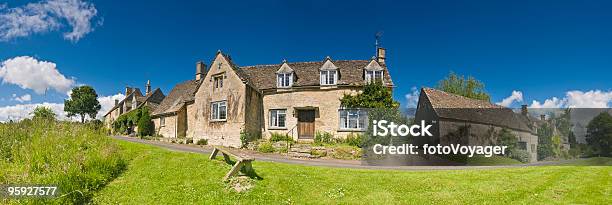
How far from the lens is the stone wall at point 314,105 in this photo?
29344 millimetres

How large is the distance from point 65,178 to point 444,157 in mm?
21434

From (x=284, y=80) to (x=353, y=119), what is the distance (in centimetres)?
707

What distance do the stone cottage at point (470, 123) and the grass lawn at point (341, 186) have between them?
1060cm

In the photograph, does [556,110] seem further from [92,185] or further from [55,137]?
[55,137]

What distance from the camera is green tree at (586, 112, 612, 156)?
2056 cm

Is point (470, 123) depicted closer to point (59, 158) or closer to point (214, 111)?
point (214, 111)

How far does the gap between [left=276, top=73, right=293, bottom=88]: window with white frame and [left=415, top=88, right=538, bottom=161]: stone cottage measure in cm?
1120

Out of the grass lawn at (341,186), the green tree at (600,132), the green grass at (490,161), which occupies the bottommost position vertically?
the green grass at (490,161)

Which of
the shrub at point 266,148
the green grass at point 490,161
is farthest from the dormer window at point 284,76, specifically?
the green grass at point 490,161

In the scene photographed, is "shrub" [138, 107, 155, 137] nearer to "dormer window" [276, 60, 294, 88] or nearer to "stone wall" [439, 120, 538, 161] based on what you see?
"dormer window" [276, 60, 294, 88]

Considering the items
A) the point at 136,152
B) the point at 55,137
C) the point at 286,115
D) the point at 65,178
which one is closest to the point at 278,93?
the point at 286,115

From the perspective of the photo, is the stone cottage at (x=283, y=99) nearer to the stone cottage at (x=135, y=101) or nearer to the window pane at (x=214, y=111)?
the window pane at (x=214, y=111)

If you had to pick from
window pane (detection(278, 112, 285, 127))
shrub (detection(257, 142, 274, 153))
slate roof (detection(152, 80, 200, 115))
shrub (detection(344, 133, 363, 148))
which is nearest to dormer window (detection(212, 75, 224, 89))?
slate roof (detection(152, 80, 200, 115))

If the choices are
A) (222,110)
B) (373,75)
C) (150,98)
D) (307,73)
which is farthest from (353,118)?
(150,98)
